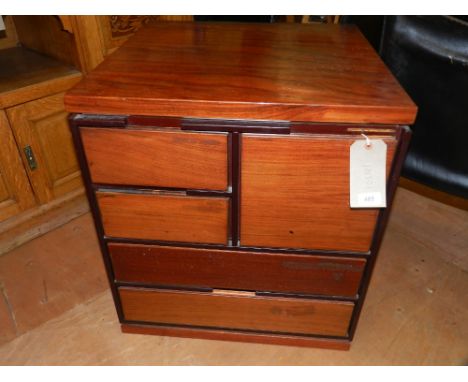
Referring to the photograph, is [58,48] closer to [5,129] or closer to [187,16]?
[5,129]

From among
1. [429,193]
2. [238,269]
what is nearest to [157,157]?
[238,269]

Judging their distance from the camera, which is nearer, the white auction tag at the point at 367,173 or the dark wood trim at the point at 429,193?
the white auction tag at the point at 367,173

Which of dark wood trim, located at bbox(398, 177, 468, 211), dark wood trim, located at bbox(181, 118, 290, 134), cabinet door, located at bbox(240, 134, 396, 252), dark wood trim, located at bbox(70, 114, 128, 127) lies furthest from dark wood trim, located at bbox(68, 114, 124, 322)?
dark wood trim, located at bbox(398, 177, 468, 211)

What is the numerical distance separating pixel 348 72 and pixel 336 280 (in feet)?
1.43

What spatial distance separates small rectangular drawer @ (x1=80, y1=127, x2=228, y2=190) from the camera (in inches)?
27.0

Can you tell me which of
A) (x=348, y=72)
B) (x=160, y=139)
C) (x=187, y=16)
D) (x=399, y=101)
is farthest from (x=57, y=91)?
(x=399, y=101)

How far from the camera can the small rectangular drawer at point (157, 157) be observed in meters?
0.69

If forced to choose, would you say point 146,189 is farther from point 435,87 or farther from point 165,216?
point 435,87

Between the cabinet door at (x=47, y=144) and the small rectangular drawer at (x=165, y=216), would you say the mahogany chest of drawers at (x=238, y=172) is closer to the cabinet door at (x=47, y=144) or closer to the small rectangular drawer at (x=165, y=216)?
the small rectangular drawer at (x=165, y=216)

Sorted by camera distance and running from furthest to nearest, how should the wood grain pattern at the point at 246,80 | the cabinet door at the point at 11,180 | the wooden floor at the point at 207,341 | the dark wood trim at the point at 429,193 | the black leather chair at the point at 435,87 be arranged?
the dark wood trim at the point at 429,193 < the cabinet door at the point at 11,180 < the wooden floor at the point at 207,341 < the black leather chair at the point at 435,87 < the wood grain pattern at the point at 246,80

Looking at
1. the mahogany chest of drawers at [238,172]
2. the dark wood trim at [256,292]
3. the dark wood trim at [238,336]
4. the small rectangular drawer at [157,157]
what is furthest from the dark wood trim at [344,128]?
the dark wood trim at [238,336]

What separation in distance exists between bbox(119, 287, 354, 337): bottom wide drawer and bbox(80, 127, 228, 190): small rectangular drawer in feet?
1.07

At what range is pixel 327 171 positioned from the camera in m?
0.70

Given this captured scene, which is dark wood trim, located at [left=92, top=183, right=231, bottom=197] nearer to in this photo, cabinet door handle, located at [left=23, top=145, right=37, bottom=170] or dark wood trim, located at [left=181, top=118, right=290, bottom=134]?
dark wood trim, located at [left=181, top=118, right=290, bottom=134]
